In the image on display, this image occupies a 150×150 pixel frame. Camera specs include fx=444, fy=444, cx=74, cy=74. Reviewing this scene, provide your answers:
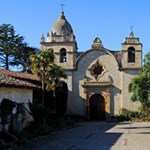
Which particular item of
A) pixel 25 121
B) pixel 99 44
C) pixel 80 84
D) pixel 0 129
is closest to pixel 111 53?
pixel 99 44

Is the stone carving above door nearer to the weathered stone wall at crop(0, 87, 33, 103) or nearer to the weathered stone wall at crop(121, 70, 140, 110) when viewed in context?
the weathered stone wall at crop(121, 70, 140, 110)

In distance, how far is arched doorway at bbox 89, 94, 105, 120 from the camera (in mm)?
56075

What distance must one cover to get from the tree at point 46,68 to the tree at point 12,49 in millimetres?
22238

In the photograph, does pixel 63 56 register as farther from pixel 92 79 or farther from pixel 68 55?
pixel 92 79

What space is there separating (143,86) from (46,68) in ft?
46.7

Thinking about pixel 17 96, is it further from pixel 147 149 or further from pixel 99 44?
pixel 99 44

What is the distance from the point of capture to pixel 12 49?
64.1 meters

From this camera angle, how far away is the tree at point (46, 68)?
133ft

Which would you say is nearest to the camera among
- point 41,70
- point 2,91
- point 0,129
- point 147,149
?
point 147,149

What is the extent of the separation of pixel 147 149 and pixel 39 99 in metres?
25.1

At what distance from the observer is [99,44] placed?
56.6 metres

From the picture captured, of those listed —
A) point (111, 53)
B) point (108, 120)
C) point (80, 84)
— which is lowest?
point (108, 120)

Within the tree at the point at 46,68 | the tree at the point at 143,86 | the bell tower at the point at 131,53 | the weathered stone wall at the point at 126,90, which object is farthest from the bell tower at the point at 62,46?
the tree at the point at 46,68

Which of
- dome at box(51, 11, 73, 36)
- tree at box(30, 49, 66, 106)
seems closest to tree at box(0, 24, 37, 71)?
dome at box(51, 11, 73, 36)
